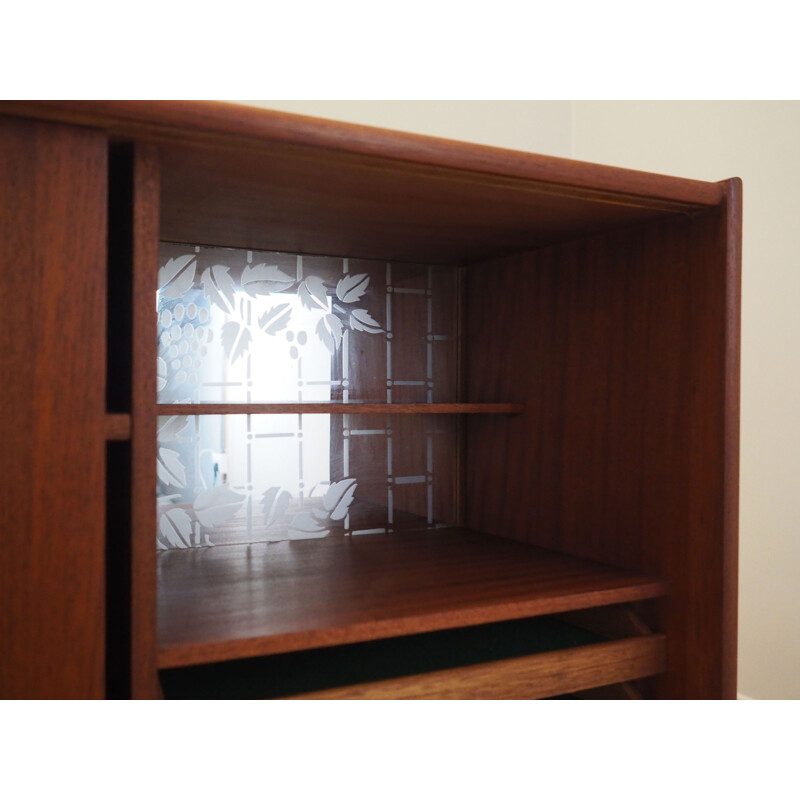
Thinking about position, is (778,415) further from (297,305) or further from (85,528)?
(85,528)

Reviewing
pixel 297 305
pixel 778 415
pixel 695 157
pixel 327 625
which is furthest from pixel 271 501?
pixel 695 157

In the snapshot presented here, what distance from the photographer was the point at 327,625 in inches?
35.2

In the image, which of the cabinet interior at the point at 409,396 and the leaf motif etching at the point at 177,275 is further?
the leaf motif etching at the point at 177,275

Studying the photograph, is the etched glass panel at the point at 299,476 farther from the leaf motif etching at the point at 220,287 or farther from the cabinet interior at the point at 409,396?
the leaf motif etching at the point at 220,287

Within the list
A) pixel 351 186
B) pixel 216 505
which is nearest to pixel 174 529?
pixel 216 505

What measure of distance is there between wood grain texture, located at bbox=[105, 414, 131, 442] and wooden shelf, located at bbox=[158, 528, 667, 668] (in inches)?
8.9

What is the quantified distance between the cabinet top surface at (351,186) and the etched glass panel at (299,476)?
1.10 feet

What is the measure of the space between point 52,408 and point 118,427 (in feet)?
0.22

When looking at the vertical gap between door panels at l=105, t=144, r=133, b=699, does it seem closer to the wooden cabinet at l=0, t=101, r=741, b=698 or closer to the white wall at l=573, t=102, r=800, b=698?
the wooden cabinet at l=0, t=101, r=741, b=698

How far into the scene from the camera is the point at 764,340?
1.67 metres

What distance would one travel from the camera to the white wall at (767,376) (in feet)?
5.30

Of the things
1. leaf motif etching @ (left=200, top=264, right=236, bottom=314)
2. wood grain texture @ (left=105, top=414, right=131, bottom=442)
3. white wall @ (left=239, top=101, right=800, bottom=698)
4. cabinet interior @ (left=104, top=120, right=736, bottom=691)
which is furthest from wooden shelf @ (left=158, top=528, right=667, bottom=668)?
white wall @ (left=239, top=101, right=800, bottom=698)

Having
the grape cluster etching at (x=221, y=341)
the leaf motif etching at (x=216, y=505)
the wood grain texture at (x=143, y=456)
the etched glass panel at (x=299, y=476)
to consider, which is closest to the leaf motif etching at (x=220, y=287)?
the grape cluster etching at (x=221, y=341)

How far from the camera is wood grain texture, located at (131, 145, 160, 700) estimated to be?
0.80 meters
